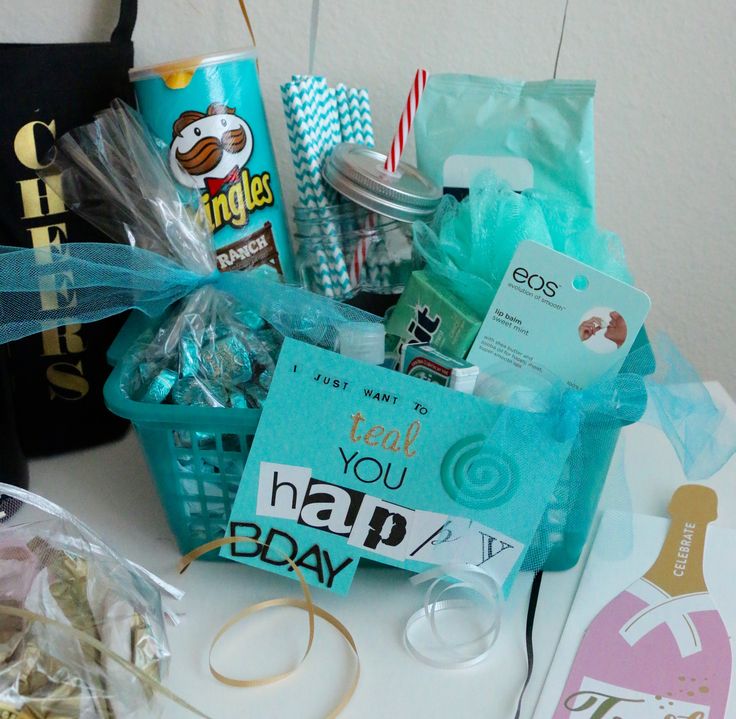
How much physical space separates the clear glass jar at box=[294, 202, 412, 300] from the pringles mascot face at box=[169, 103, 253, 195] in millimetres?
82

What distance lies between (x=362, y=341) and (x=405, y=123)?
23cm

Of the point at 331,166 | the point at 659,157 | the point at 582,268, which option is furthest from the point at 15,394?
the point at 659,157

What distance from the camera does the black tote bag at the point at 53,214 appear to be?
0.69 m

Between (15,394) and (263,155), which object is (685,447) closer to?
(263,155)

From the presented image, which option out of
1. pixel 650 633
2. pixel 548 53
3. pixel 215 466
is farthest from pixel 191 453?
pixel 548 53

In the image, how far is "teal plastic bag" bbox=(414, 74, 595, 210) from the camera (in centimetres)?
76

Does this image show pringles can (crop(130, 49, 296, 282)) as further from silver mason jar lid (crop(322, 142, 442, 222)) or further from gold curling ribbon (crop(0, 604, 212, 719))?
gold curling ribbon (crop(0, 604, 212, 719))

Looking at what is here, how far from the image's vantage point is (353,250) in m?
0.75

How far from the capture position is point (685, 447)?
1.93 feet

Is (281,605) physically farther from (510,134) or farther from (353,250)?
(510,134)

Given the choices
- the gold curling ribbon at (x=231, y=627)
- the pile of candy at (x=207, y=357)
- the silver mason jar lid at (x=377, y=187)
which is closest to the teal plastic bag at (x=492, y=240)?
the silver mason jar lid at (x=377, y=187)

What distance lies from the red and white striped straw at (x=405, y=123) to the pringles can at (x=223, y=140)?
0.10 metres

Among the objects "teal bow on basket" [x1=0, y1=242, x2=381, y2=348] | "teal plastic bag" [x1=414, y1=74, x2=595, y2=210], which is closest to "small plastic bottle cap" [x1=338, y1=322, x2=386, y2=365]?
"teal bow on basket" [x1=0, y1=242, x2=381, y2=348]

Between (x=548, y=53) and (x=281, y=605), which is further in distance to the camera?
(x=548, y=53)
